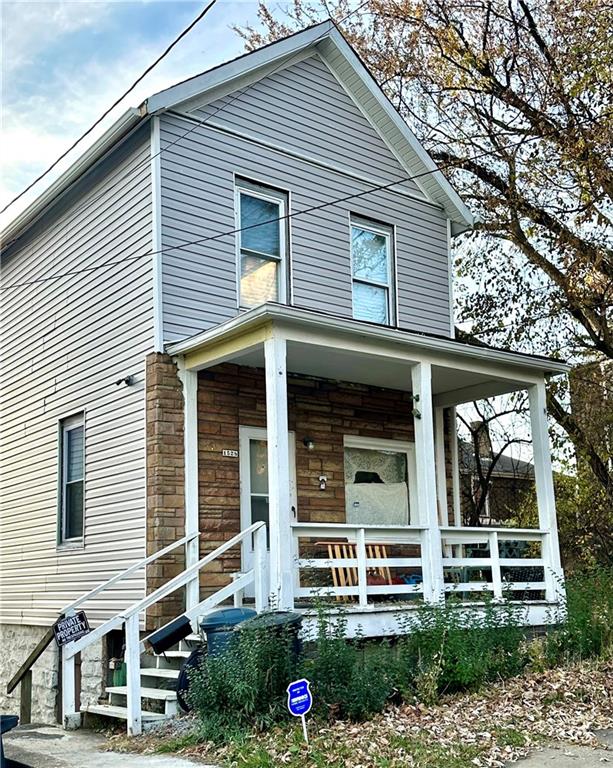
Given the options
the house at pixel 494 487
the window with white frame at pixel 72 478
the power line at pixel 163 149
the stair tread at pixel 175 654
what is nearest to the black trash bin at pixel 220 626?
the stair tread at pixel 175 654

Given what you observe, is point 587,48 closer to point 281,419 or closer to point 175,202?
point 175,202

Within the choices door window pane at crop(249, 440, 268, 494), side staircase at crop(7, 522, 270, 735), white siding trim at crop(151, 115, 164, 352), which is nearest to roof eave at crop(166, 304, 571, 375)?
white siding trim at crop(151, 115, 164, 352)

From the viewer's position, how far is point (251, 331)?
948 cm

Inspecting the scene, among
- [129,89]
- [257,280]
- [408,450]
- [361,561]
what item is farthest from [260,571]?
[129,89]

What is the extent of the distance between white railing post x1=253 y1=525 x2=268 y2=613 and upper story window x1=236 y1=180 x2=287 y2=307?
3.34 meters

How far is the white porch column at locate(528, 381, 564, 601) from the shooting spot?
11.1m

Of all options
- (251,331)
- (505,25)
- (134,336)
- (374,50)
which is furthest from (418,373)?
(374,50)

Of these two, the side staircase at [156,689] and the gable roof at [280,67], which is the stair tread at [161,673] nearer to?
the side staircase at [156,689]

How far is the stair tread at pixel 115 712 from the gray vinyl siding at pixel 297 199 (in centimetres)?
Answer: 396

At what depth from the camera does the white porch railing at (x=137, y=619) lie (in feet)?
26.7

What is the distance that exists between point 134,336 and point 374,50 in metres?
9.51

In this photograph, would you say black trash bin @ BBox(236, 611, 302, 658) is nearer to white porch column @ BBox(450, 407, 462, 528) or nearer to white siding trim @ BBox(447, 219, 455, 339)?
white porch column @ BBox(450, 407, 462, 528)

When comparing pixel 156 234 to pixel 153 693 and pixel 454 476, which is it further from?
pixel 454 476

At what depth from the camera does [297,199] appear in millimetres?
12164
